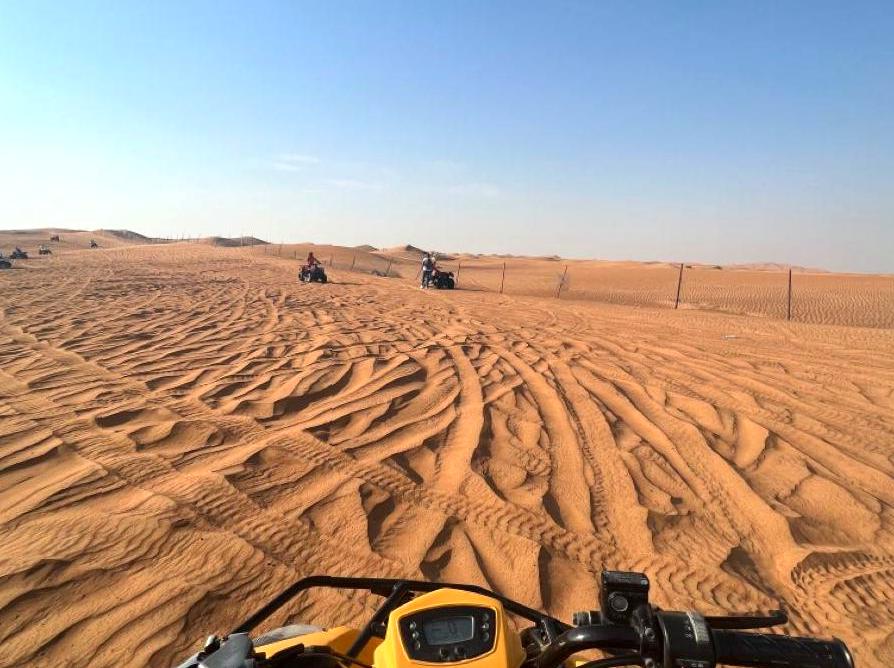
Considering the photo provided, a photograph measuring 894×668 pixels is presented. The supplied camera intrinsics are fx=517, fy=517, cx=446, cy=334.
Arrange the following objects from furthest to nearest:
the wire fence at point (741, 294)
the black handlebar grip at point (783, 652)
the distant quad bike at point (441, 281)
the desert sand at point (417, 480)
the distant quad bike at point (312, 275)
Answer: the distant quad bike at point (441, 281) < the distant quad bike at point (312, 275) < the wire fence at point (741, 294) < the desert sand at point (417, 480) < the black handlebar grip at point (783, 652)

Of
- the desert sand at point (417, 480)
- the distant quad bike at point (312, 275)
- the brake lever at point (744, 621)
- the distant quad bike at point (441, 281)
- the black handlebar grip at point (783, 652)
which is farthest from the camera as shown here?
Answer: the distant quad bike at point (441, 281)

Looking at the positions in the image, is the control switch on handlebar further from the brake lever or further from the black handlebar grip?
the black handlebar grip

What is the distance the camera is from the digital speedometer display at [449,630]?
1.27m

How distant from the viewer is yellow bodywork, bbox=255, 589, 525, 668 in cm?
121

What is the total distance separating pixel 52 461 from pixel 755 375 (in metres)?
8.18

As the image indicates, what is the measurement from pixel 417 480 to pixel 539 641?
2.60 metres

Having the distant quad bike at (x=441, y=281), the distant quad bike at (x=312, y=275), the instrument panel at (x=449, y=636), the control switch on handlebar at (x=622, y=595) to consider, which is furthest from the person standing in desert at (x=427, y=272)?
the control switch on handlebar at (x=622, y=595)

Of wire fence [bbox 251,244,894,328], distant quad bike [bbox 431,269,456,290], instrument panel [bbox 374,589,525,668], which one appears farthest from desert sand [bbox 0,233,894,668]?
distant quad bike [bbox 431,269,456,290]

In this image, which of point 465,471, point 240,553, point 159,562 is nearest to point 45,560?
point 159,562

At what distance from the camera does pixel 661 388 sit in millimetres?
6609

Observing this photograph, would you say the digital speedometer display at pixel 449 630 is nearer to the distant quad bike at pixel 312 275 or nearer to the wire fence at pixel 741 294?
the wire fence at pixel 741 294

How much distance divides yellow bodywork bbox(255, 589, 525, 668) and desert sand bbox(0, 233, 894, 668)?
1152 mm

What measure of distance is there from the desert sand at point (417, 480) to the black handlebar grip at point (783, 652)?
6.63 feet

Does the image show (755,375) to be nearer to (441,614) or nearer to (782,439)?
(782,439)
